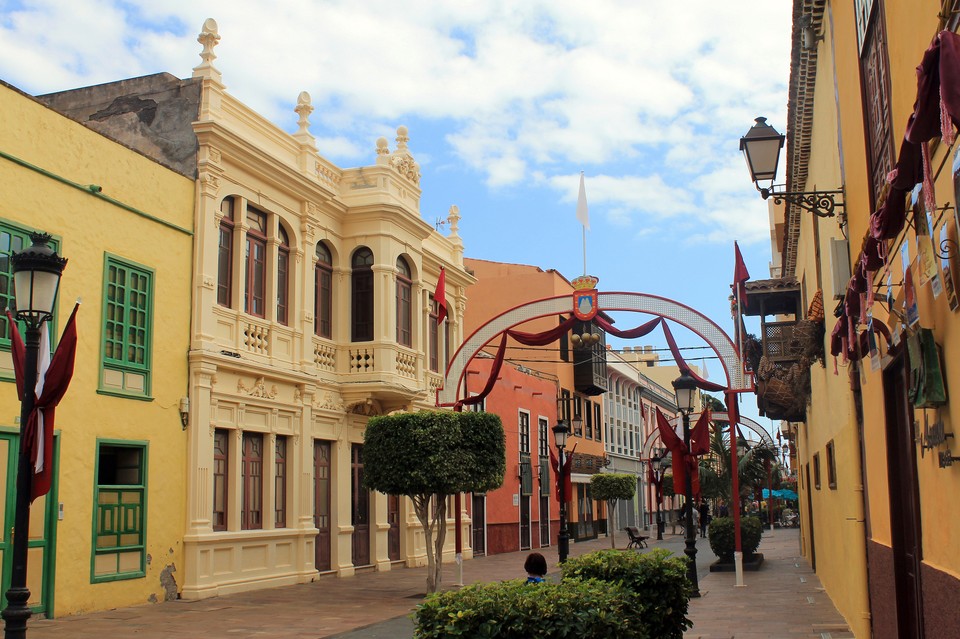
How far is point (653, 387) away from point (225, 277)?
5045 cm

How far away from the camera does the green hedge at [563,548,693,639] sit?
8.25 meters

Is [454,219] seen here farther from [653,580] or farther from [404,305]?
[653,580]

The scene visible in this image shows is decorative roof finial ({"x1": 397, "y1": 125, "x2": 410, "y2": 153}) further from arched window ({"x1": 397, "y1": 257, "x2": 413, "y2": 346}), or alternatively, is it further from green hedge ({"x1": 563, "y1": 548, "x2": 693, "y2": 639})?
green hedge ({"x1": 563, "y1": 548, "x2": 693, "y2": 639})

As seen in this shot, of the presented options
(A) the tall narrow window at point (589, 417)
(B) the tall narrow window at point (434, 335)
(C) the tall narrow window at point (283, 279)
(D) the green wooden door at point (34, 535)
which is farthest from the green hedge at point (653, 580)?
(A) the tall narrow window at point (589, 417)

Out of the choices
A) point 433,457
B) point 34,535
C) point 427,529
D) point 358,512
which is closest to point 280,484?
point 358,512

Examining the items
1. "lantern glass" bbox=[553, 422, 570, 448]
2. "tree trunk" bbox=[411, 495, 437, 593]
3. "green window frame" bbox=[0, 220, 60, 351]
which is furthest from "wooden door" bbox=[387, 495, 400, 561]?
"green window frame" bbox=[0, 220, 60, 351]

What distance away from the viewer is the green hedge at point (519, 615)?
5.44 metres

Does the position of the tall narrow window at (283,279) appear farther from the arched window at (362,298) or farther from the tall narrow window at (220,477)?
the tall narrow window at (220,477)

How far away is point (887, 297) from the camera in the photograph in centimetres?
639


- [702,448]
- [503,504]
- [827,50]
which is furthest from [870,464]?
[503,504]

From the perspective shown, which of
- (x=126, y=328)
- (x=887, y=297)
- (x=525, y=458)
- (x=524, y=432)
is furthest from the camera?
(x=524, y=432)

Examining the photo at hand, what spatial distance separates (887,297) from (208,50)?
1572cm

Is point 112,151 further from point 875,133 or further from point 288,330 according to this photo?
point 875,133

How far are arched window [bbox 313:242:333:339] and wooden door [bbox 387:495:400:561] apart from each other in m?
4.86
